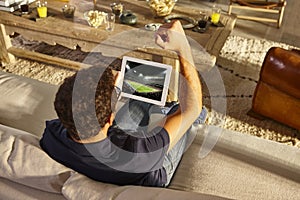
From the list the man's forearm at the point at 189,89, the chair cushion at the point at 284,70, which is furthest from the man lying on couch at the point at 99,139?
the chair cushion at the point at 284,70

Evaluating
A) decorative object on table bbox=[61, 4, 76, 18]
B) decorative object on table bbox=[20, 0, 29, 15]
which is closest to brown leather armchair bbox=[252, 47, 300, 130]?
decorative object on table bbox=[61, 4, 76, 18]

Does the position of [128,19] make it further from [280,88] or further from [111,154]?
[111,154]

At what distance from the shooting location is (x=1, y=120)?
1.76m

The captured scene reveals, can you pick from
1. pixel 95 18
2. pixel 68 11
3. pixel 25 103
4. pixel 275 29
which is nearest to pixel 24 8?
pixel 68 11

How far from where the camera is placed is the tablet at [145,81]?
185cm

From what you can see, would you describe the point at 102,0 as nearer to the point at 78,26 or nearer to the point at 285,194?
the point at 78,26

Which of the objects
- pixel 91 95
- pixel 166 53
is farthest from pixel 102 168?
pixel 166 53

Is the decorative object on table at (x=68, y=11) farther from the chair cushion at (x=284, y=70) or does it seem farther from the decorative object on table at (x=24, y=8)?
the chair cushion at (x=284, y=70)

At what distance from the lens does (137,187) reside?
3.75ft

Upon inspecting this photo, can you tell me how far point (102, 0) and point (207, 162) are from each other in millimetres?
1885

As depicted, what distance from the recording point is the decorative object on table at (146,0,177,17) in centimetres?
261

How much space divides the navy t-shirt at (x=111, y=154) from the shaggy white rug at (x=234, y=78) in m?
1.23

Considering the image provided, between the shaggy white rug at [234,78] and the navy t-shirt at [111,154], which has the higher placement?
the navy t-shirt at [111,154]

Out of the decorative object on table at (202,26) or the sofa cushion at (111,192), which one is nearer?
the sofa cushion at (111,192)
